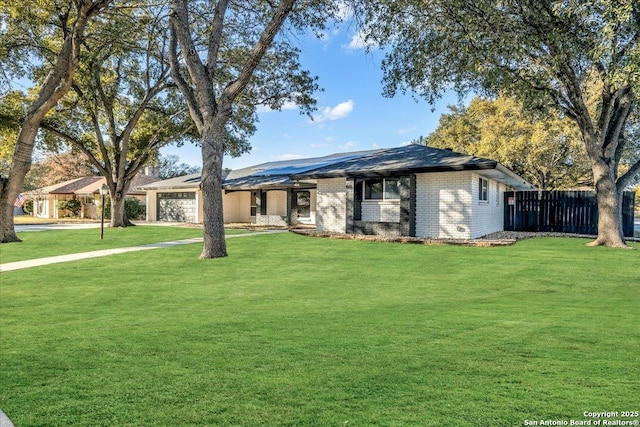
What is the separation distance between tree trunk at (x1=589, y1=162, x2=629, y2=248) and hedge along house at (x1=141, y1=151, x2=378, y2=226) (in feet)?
39.9

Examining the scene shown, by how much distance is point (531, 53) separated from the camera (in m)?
11.3

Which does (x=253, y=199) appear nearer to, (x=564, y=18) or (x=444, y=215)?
(x=444, y=215)

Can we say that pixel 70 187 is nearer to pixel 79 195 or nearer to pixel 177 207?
pixel 79 195

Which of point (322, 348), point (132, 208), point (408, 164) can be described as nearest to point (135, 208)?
point (132, 208)

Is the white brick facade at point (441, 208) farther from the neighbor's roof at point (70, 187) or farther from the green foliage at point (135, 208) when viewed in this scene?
the neighbor's roof at point (70, 187)

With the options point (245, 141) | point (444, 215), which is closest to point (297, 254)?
point (444, 215)

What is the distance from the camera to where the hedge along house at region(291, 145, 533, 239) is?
1438 centimetres

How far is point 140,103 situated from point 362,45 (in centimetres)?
1485

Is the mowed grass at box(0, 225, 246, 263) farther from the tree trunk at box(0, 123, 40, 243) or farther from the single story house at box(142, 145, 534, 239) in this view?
the single story house at box(142, 145, 534, 239)

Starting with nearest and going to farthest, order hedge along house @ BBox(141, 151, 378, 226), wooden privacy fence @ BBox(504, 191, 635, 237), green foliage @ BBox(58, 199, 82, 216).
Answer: wooden privacy fence @ BBox(504, 191, 635, 237)
hedge along house @ BBox(141, 151, 378, 226)
green foliage @ BBox(58, 199, 82, 216)

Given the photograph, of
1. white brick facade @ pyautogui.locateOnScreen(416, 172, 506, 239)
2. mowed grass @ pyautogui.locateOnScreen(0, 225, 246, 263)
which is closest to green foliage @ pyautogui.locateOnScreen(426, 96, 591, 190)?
white brick facade @ pyautogui.locateOnScreen(416, 172, 506, 239)

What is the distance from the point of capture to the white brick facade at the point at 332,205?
17.1 meters

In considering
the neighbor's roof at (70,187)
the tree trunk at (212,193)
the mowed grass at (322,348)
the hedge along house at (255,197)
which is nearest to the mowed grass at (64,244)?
the mowed grass at (322,348)

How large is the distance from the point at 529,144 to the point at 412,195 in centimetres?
1576
